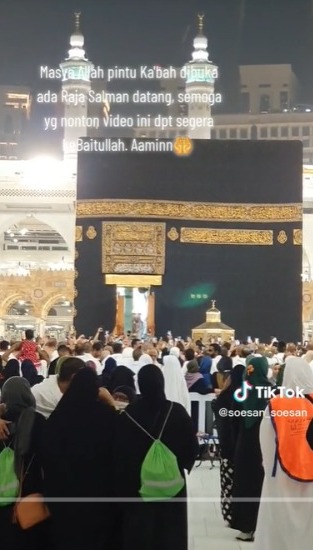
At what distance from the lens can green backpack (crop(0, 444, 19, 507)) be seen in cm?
239

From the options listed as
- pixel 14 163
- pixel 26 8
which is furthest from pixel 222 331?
pixel 14 163

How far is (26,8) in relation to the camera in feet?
24.8

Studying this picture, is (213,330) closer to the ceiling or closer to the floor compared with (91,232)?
closer to the floor

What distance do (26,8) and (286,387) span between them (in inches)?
228

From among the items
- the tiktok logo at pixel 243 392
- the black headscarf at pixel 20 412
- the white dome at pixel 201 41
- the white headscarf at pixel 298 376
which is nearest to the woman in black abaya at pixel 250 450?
the tiktok logo at pixel 243 392

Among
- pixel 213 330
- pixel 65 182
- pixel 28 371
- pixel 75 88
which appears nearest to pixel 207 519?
pixel 28 371

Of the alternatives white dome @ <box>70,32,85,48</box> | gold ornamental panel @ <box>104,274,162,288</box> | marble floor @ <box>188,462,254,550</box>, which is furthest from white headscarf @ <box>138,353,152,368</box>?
white dome @ <box>70,32,85,48</box>

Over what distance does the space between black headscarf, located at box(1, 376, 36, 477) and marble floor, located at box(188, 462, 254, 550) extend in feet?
3.87

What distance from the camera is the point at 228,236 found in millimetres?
15125

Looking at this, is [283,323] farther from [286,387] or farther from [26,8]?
[286,387]

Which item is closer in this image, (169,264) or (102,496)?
(102,496)

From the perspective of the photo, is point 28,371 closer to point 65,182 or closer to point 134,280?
point 134,280

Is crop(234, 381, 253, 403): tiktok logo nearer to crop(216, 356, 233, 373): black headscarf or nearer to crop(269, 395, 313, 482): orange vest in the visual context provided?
crop(269, 395, 313, 482): orange vest

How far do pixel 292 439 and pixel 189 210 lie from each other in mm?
12517
